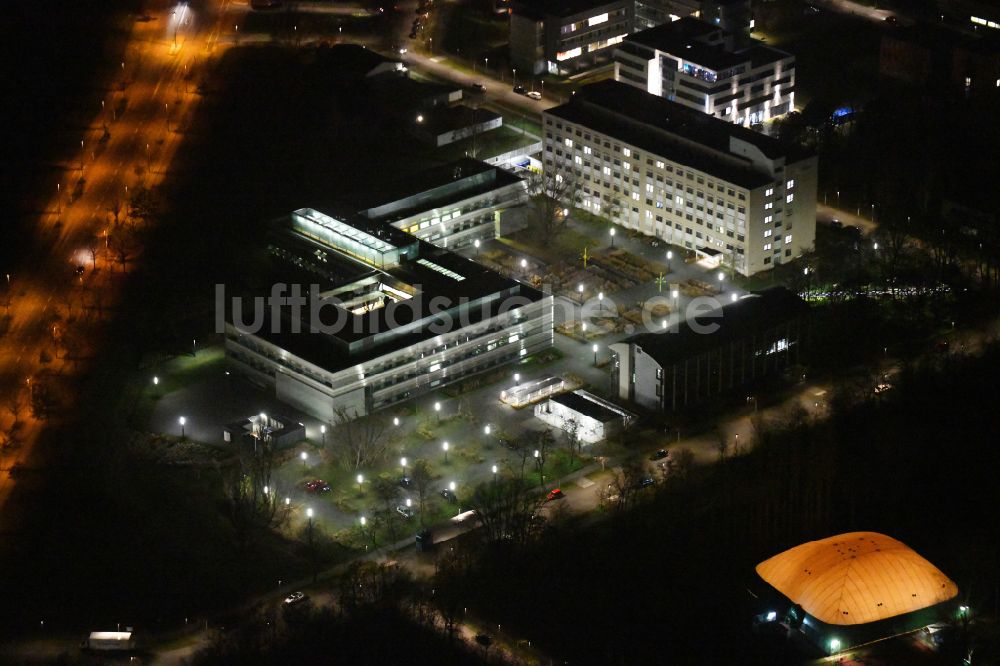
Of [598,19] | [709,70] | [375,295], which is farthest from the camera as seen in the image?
[598,19]

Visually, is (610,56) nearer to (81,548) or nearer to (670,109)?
(670,109)

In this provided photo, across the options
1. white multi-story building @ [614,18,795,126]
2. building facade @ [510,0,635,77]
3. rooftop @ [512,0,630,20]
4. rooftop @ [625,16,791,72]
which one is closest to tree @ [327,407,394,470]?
white multi-story building @ [614,18,795,126]

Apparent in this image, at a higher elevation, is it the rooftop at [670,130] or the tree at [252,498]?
the rooftop at [670,130]

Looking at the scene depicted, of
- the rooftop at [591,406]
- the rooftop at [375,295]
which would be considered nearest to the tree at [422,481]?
the rooftop at [375,295]

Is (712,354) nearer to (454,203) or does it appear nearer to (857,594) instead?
(857,594)

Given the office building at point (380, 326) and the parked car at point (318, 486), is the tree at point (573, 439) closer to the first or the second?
the office building at point (380, 326)

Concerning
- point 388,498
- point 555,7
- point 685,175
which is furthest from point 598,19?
point 388,498

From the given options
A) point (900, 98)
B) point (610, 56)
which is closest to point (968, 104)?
point (900, 98)
